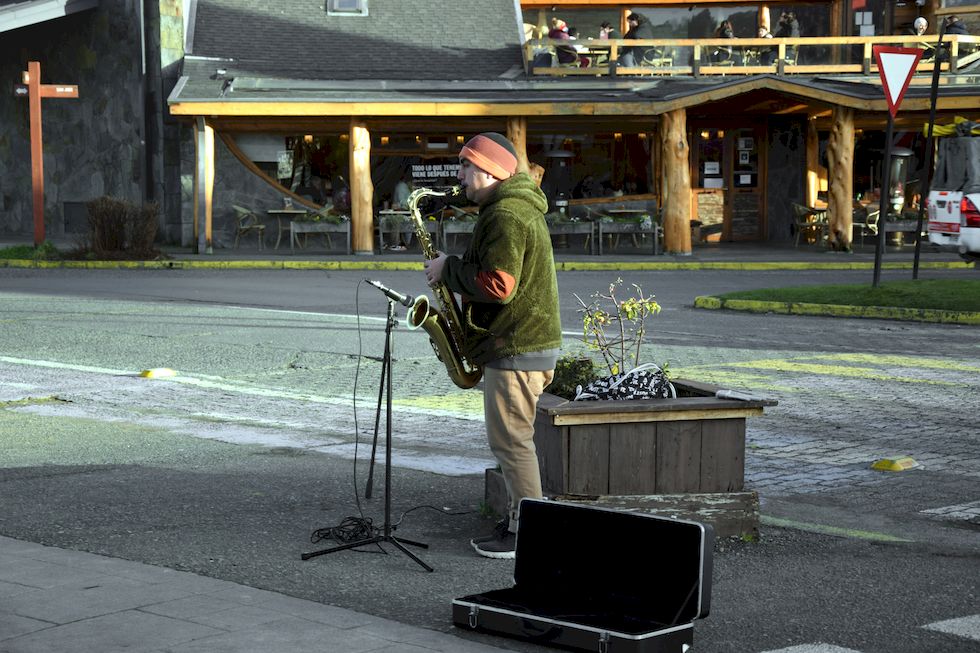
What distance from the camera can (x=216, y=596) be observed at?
18.7 feet

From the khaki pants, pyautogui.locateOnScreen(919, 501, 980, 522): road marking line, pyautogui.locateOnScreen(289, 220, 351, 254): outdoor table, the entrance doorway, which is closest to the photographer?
the khaki pants

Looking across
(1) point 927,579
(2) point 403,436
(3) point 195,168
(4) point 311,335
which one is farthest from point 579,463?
(3) point 195,168

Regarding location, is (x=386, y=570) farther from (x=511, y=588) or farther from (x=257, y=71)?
(x=257, y=71)

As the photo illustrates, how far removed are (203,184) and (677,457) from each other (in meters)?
22.7

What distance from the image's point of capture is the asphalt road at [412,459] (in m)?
6.02

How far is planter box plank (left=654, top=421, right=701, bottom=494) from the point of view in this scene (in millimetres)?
6852

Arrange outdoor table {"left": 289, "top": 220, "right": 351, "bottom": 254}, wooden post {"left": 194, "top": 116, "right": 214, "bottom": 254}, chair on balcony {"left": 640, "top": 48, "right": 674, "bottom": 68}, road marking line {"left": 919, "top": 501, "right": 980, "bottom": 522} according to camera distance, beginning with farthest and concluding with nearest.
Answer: chair on balcony {"left": 640, "top": 48, "right": 674, "bottom": 68} → outdoor table {"left": 289, "top": 220, "right": 351, "bottom": 254} → wooden post {"left": 194, "top": 116, "right": 214, "bottom": 254} → road marking line {"left": 919, "top": 501, "right": 980, "bottom": 522}

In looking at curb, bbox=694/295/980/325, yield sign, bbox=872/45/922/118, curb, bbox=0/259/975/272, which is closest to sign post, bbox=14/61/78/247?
curb, bbox=0/259/975/272

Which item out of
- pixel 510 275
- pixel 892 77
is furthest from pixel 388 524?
pixel 892 77

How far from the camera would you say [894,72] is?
1862 centimetres

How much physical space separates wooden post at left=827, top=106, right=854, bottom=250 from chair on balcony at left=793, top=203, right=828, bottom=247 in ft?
6.61

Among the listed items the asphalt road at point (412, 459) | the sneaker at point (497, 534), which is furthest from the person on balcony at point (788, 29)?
the sneaker at point (497, 534)

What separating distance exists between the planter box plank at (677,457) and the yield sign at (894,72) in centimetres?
1272

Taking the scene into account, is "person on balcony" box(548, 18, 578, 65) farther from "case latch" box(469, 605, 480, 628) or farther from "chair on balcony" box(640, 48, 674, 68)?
"case latch" box(469, 605, 480, 628)
